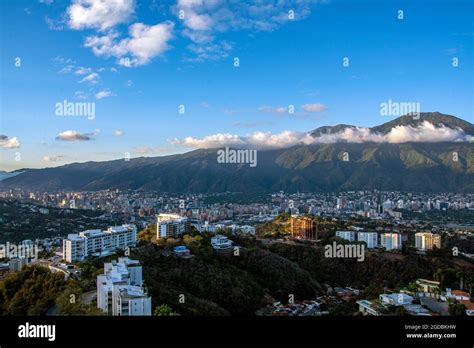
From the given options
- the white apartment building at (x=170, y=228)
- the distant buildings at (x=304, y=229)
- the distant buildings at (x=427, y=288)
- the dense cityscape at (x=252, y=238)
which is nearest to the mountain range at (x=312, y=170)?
the dense cityscape at (x=252, y=238)

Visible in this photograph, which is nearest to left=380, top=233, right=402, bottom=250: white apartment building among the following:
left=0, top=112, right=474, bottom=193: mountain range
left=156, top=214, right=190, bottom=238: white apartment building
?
left=156, top=214, right=190, bottom=238: white apartment building

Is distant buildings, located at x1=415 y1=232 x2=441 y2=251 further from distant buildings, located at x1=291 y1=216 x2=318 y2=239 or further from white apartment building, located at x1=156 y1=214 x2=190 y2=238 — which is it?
white apartment building, located at x1=156 y1=214 x2=190 y2=238

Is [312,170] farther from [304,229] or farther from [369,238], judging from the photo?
[369,238]

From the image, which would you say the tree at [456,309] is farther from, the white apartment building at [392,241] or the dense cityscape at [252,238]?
the white apartment building at [392,241]

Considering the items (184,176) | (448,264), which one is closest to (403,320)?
(448,264)

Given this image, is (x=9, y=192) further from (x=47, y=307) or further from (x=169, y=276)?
(x=47, y=307)
